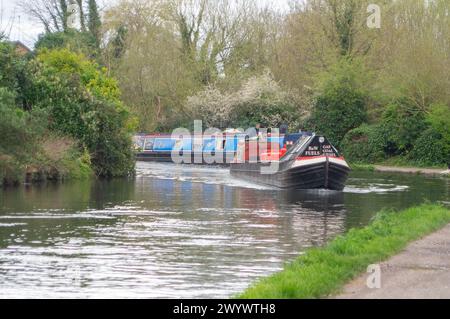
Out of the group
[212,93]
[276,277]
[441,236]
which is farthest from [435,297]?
[212,93]

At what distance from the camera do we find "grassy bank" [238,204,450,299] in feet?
33.9

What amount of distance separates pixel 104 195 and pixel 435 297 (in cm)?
1781

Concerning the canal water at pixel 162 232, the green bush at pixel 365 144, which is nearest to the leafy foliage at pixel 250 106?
the green bush at pixel 365 144

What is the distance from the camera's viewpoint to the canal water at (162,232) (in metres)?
11.8

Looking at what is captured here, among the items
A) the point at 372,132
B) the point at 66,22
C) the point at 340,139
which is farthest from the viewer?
the point at 66,22

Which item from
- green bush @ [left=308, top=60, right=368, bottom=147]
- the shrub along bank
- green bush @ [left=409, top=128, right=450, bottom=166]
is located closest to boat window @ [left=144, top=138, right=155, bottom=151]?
green bush @ [left=308, top=60, right=368, bottom=147]

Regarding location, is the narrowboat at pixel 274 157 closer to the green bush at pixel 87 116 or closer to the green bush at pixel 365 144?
the green bush at pixel 87 116

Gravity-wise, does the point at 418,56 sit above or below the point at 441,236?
above

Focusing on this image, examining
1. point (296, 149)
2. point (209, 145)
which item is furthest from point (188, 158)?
point (296, 149)

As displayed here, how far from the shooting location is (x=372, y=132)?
4969 cm

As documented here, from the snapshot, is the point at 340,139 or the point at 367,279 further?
the point at 340,139

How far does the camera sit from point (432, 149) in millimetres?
45312

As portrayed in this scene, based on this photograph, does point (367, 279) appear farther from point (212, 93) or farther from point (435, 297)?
point (212, 93)

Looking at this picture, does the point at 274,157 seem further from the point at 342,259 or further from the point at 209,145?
the point at 342,259
